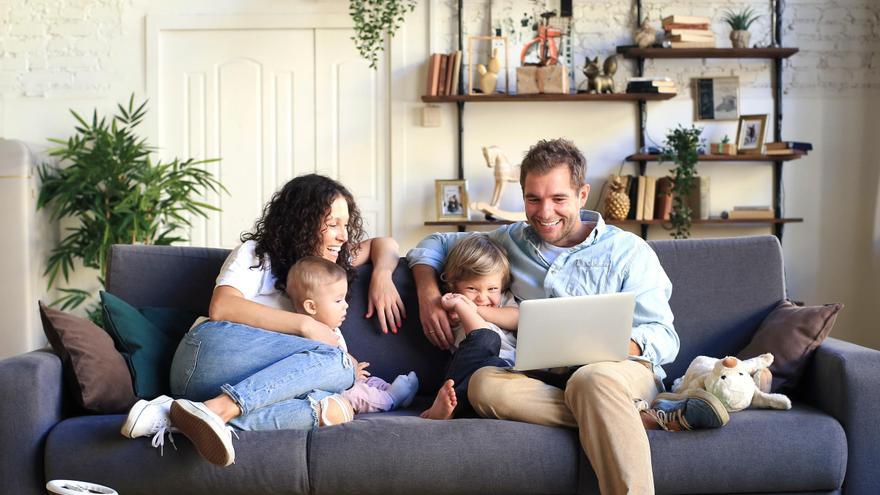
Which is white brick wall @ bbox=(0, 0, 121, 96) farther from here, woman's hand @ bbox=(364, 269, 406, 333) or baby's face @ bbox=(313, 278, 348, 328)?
baby's face @ bbox=(313, 278, 348, 328)

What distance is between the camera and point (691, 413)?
2.29m

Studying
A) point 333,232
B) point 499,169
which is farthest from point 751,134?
point 333,232

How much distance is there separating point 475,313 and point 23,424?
1202 mm

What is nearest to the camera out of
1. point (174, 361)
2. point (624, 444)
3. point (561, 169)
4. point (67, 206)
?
point (624, 444)

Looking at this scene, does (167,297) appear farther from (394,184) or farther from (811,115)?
(811,115)

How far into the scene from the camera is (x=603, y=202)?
537 centimetres

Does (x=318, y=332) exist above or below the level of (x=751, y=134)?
below

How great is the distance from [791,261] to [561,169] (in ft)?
10.4

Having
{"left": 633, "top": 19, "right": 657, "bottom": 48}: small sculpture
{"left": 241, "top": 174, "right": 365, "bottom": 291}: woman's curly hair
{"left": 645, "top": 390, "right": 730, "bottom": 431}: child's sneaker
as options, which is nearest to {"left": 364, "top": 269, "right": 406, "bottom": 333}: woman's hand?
{"left": 241, "top": 174, "right": 365, "bottom": 291}: woman's curly hair

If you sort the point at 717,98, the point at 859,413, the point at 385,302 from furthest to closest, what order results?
the point at 717,98 → the point at 385,302 → the point at 859,413

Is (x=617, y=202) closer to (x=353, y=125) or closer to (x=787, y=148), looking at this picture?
(x=787, y=148)

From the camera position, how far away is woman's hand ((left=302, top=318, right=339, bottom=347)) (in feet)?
Answer: 8.39

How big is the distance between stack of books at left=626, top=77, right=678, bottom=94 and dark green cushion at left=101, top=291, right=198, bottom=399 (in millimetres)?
3288

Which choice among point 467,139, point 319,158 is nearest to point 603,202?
point 467,139
